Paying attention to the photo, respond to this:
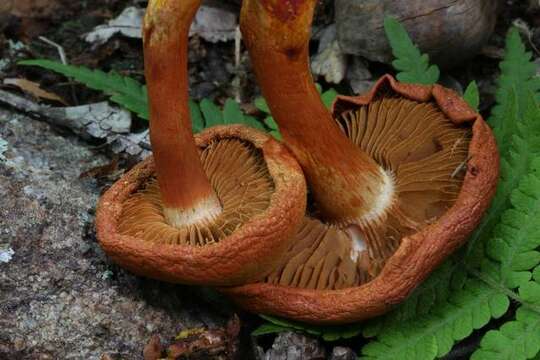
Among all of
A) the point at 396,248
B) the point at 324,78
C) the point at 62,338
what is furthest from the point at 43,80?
the point at 396,248

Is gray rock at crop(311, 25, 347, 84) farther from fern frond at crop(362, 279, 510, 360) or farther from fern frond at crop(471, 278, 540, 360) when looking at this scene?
fern frond at crop(471, 278, 540, 360)

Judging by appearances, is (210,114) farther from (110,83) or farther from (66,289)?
(66,289)

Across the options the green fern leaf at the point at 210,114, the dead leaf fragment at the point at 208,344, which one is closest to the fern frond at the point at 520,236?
the dead leaf fragment at the point at 208,344

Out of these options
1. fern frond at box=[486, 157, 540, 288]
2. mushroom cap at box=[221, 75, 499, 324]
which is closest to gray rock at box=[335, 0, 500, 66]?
mushroom cap at box=[221, 75, 499, 324]

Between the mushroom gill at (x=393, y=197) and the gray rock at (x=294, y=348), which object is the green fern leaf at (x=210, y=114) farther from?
the gray rock at (x=294, y=348)

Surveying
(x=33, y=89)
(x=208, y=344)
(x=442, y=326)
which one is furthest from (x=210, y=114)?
(x=442, y=326)

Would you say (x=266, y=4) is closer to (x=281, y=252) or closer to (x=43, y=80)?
(x=281, y=252)
